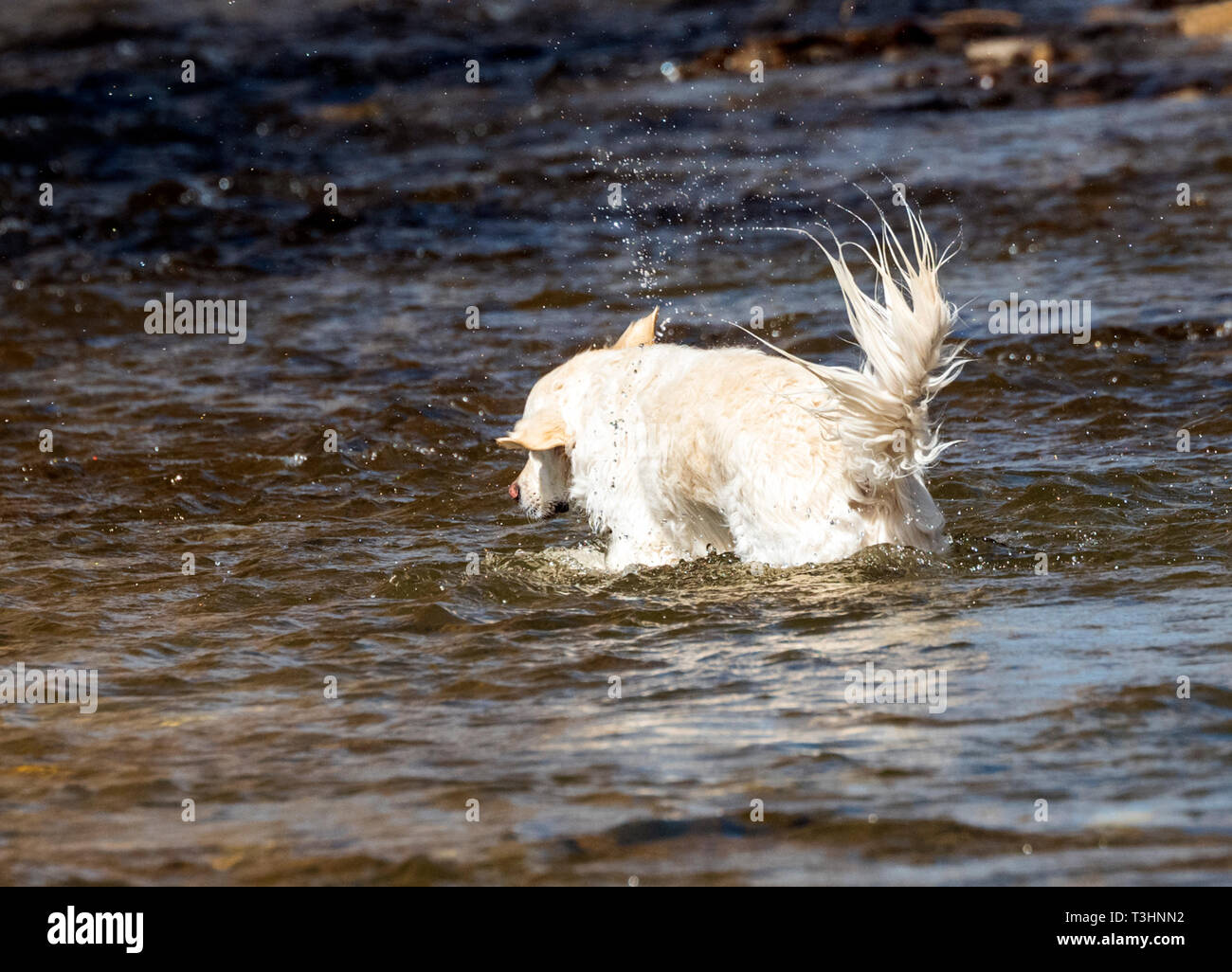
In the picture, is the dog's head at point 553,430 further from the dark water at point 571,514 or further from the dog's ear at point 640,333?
Result: the dark water at point 571,514

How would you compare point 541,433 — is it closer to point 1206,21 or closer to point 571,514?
point 571,514

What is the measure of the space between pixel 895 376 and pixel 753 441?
733 millimetres

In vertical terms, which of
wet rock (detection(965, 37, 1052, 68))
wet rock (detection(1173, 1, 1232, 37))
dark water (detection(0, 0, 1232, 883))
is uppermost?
wet rock (detection(1173, 1, 1232, 37))

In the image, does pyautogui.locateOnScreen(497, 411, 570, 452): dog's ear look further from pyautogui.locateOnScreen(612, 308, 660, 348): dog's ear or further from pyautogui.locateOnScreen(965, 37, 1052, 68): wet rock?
pyautogui.locateOnScreen(965, 37, 1052, 68): wet rock

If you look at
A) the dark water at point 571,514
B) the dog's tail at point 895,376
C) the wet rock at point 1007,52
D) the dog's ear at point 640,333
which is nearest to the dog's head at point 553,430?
the dog's ear at point 640,333

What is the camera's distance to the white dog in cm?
545

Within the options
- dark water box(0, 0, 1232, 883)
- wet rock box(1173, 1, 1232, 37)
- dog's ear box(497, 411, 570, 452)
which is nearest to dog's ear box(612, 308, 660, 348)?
dog's ear box(497, 411, 570, 452)

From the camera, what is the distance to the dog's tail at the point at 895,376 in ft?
17.5

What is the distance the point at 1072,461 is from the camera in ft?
27.9

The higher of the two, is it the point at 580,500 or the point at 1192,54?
the point at 1192,54
